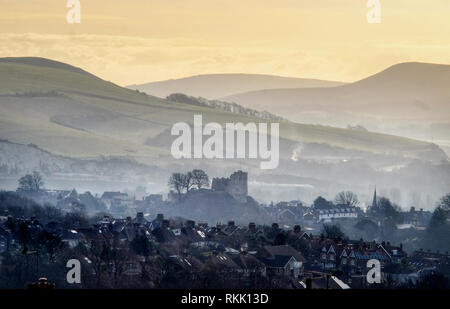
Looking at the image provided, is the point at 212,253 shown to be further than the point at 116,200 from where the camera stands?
No

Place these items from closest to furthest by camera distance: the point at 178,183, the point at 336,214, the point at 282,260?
the point at 282,260
the point at 336,214
the point at 178,183

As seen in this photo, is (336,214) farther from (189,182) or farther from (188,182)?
(189,182)

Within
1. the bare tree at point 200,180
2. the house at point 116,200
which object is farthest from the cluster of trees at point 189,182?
the house at point 116,200

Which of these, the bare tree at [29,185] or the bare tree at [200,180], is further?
the bare tree at [200,180]

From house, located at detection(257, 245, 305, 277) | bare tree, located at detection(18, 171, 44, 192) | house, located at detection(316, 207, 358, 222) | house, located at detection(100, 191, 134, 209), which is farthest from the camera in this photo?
house, located at detection(100, 191, 134, 209)

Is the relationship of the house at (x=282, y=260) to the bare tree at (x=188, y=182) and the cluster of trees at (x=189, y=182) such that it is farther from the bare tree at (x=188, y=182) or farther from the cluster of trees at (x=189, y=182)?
the bare tree at (x=188, y=182)

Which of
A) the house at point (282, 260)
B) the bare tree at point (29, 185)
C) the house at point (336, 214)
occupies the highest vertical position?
the bare tree at point (29, 185)

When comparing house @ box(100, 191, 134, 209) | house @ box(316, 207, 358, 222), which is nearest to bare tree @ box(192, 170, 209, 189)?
house @ box(100, 191, 134, 209)

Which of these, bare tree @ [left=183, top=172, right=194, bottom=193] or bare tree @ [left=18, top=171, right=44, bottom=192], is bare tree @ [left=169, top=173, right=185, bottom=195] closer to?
bare tree @ [left=183, top=172, right=194, bottom=193]

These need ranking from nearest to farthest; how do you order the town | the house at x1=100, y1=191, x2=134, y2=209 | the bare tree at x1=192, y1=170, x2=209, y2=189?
the town
the house at x1=100, y1=191, x2=134, y2=209
the bare tree at x1=192, y1=170, x2=209, y2=189

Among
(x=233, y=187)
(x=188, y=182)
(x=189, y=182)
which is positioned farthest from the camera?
(x=189, y=182)

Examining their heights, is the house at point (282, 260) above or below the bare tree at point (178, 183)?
below

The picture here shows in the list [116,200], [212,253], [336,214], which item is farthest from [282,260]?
[116,200]

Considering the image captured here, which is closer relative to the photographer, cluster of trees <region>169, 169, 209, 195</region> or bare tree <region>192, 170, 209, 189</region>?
cluster of trees <region>169, 169, 209, 195</region>
